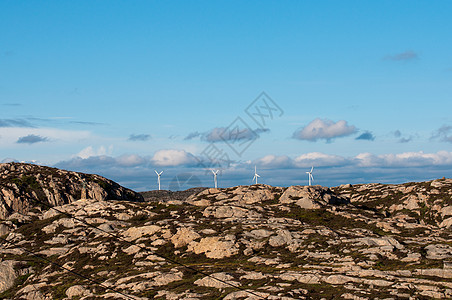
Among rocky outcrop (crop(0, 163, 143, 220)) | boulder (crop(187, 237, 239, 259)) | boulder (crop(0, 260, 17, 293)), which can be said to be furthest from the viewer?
rocky outcrop (crop(0, 163, 143, 220))

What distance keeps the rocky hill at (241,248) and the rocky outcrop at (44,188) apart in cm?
1313

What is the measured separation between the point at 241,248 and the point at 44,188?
89893mm

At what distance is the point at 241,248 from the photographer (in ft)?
310

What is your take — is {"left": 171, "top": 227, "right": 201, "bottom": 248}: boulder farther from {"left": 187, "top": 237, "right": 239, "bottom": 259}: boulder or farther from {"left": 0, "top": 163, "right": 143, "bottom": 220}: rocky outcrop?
{"left": 0, "top": 163, "right": 143, "bottom": 220}: rocky outcrop

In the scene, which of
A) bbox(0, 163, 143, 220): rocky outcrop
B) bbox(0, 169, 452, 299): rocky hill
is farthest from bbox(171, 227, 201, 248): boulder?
bbox(0, 163, 143, 220): rocky outcrop

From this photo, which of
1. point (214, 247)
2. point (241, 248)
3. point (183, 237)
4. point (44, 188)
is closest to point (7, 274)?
point (183, 237)

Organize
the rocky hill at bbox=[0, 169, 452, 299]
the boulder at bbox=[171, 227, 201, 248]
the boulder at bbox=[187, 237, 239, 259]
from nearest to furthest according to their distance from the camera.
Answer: the rocky hill at bbox=[0, 169, 452, 299], the boulder at bbox=[187, 237, 239, 259], the boulder at bbox=[171, 227, 201, 248]

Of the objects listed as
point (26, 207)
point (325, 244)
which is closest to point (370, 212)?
point (325, 244)

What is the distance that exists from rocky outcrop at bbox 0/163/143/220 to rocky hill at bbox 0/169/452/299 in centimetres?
1313

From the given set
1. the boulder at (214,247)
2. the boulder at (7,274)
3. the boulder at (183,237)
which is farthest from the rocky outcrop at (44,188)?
the boulder at (214,247)

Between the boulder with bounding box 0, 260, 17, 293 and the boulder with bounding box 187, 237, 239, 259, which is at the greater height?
the boulder with bounding box 187, 237, 239, 259

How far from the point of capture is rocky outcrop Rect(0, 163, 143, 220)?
496 feet

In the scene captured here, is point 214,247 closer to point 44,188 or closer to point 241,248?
point 241,248

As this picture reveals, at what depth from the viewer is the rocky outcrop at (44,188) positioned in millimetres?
151125
